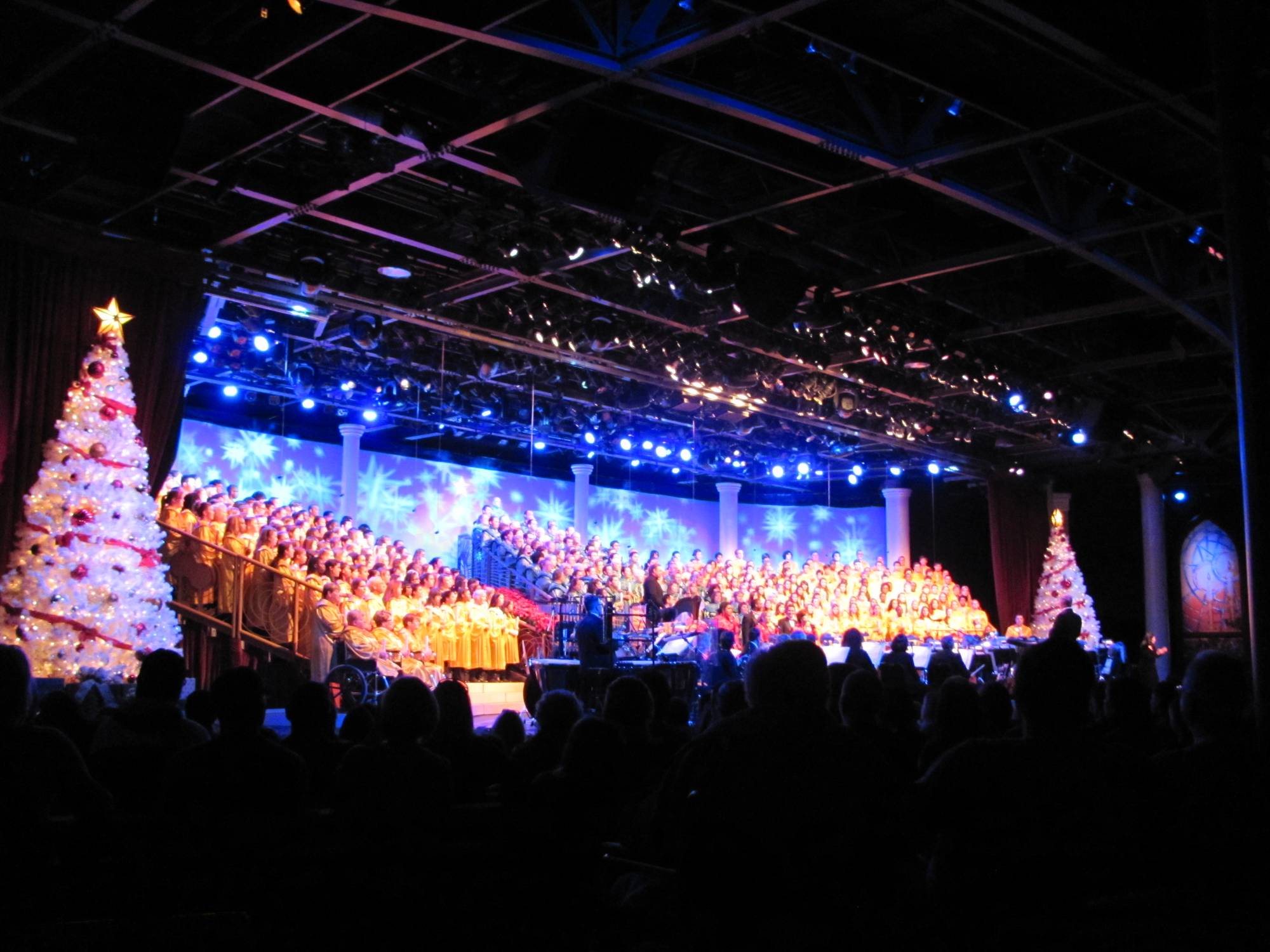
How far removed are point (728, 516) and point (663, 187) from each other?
57.0ft

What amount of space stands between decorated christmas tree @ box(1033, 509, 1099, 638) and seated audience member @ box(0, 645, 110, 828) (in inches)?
848

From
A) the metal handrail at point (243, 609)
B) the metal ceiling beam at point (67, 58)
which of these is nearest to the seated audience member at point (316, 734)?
the metal ceiling beam at point (67, 58)

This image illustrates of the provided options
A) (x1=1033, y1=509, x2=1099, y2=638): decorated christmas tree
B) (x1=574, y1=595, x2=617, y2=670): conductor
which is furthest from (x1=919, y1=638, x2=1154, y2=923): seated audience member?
(x1=1033, y1=509, x2=1099, y2=638): decorated christmas tree

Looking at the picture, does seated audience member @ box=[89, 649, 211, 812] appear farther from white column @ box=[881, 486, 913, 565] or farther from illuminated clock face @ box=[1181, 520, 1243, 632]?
white column @ box=[881, 486, 913, 565]

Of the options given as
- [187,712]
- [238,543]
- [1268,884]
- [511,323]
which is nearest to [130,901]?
[187,712]

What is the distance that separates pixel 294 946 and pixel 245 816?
0.38m

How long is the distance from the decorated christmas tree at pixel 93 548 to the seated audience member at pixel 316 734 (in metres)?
5.64

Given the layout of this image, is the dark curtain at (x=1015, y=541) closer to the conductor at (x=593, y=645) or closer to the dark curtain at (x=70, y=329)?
the conductor at (x=593, y=645)

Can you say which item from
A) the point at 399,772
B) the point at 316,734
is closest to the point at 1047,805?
the point at 399,772

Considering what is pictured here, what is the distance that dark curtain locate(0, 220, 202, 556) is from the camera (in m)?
9.71

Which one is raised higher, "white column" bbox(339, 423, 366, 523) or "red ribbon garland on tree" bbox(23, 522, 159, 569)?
"white column" bbox(339, 423, 366, 523)

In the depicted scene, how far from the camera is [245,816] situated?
312 cm

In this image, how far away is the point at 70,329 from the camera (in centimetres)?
1010

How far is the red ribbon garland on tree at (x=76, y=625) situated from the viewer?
935cm
